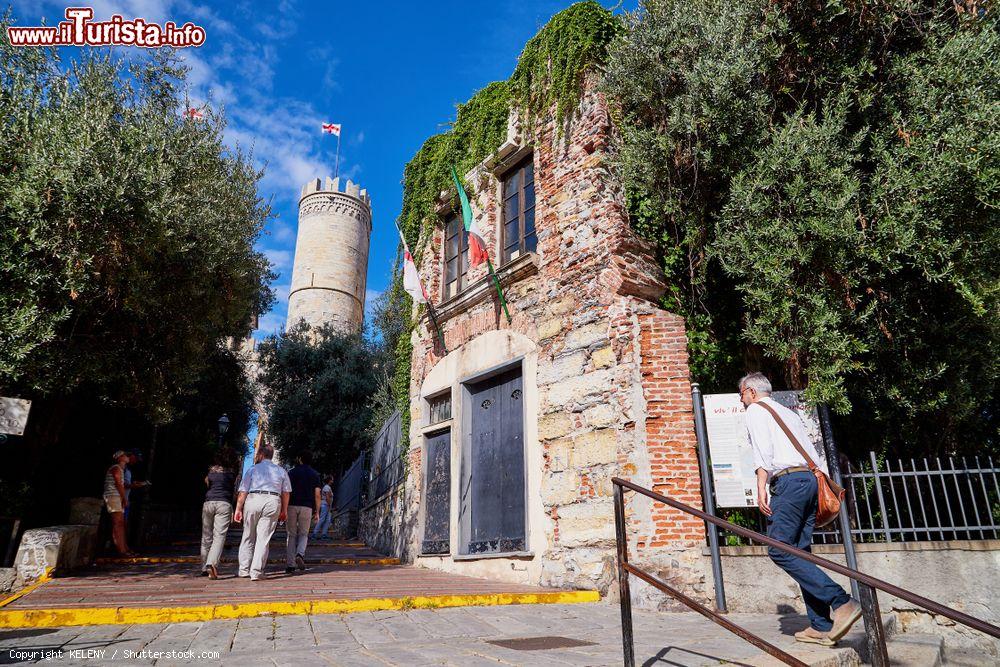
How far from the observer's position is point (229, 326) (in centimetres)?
1114

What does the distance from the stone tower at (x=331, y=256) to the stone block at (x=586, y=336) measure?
29.8m

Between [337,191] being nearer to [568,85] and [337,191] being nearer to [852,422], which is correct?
[568,85]

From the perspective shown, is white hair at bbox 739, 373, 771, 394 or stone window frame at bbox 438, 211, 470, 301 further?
stone window frame at bbox 438, 211, 470, 301

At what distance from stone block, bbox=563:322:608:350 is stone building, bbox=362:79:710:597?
0.02 meters

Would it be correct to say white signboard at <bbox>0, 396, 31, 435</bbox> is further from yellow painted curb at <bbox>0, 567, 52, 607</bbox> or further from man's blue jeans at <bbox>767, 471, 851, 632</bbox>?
man's blue jeans at <bbox>767, 471, 851, 632</bbox>

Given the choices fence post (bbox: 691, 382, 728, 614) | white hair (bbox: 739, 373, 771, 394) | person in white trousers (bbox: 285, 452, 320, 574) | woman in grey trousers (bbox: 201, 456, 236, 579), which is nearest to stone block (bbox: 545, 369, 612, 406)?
fence post (bbox: 691, 382, 728, 614)

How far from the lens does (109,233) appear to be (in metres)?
7.38

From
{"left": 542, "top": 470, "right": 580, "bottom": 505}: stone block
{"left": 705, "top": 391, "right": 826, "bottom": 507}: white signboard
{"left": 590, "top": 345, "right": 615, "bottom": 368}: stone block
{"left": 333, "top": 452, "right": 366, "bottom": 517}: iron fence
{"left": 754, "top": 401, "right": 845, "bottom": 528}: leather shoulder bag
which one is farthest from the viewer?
{"left": 333, "top": 452, "right": 366, "bottom": 517}: iron fence

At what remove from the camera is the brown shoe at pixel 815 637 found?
11.9 feet

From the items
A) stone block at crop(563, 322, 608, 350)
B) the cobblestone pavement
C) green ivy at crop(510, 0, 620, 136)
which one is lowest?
the cobblestone pavement

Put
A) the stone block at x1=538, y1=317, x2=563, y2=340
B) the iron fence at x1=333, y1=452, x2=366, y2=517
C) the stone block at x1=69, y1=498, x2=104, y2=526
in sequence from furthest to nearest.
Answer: the iron fence at x1=333, y1=452, x2=366, y2=517, the stone block at x1=69, y1=498, x2=104, y2=526, the stone block at x1=538, y1=317, x2=563, y2=340

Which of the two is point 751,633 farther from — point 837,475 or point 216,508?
point 216,508

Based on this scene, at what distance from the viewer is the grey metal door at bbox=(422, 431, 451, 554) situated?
9.32 meters

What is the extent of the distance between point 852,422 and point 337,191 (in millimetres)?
37203
